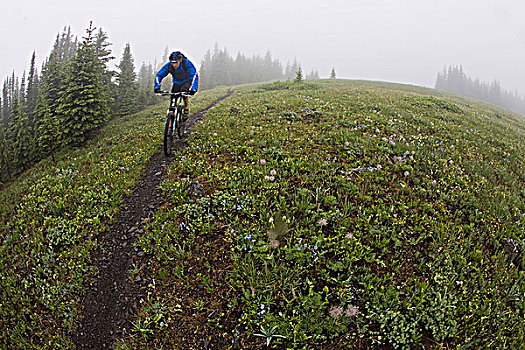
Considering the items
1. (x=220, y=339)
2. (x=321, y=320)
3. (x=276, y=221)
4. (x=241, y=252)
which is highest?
(x=276, y=221)

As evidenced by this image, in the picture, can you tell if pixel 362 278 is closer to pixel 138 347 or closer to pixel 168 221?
pixel 138 347

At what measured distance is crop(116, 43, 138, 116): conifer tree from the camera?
110ft

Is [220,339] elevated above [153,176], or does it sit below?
below

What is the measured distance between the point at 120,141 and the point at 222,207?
9426 mm

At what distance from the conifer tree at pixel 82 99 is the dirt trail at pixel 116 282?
1689cm

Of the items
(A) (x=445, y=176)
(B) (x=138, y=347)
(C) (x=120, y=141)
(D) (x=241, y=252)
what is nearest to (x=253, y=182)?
(D) (x=241, y=252)

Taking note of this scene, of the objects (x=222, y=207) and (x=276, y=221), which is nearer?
(x=276, y=221)

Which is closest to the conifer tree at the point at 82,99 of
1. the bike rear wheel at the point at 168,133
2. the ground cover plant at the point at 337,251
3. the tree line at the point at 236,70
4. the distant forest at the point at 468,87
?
the bike rear wheel at the point at 168,133

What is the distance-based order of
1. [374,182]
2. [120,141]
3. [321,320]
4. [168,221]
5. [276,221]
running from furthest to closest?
[120,141] < [374,182] < [168,221] < [276,221] < [321,320]

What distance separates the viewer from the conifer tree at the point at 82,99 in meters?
19.5

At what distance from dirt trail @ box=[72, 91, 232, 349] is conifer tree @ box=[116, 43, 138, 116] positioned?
103 feet

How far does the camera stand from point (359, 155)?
26.7 feet

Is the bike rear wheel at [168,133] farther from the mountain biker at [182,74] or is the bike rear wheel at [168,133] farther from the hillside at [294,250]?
the mountain biker at [182,74]

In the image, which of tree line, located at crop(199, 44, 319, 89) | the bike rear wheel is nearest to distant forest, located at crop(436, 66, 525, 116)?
tree line, located at crop(199, 44, 319, 89)
